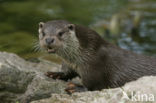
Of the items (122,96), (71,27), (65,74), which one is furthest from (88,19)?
(122,96)

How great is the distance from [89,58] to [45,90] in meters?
0.70

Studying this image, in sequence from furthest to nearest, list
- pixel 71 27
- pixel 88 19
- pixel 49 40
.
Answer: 1. pixel 88 19
2. pixel 71 27
3. pixel 49 40

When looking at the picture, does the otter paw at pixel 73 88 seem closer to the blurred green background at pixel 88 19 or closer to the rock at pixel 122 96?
the rock at pixel 122 96

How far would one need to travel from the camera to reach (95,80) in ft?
13.2

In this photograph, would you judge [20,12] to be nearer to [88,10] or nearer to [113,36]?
[88,10]

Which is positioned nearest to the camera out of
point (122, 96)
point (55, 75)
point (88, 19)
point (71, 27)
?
point (122, 96)

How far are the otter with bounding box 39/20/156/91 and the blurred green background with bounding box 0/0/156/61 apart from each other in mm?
1964

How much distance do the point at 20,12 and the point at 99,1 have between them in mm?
2666

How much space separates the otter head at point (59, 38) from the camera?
3754mm

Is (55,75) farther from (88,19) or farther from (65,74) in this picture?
(88,19)

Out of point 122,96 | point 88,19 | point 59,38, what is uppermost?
point 59,38

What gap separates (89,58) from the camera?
4.01 metres

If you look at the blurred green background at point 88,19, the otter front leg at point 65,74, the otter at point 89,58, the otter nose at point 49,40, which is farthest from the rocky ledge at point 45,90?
the blurred green background at point 88,19

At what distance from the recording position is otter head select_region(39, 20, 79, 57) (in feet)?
12.3
